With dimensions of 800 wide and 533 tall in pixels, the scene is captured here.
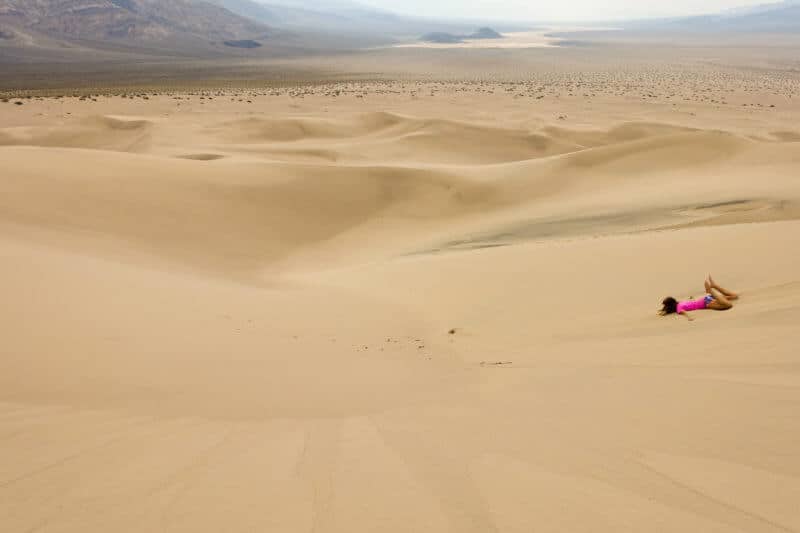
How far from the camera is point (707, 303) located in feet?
18.3

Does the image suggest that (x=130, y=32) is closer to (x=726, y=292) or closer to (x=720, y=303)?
(x=726, y=292)

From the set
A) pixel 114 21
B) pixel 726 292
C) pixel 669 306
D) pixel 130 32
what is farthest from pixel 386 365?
pixel 114 21

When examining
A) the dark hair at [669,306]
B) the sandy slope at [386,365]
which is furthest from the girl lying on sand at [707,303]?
the sandy slope at [386,365]

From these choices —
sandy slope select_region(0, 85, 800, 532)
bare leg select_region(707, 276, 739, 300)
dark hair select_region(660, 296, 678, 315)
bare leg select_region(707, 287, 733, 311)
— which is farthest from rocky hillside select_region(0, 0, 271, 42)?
bare leg select_region(707, 287, 733, 311)

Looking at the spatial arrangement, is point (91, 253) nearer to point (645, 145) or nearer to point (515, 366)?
point (515, 366)

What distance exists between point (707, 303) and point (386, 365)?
9.74ft

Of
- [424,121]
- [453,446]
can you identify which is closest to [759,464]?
[453,446]

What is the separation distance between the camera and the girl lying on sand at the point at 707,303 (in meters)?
5.51

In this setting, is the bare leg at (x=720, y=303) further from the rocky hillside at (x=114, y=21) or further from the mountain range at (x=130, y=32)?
the rocky hillside at (x=114, y=21)

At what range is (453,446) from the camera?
3.10 meters

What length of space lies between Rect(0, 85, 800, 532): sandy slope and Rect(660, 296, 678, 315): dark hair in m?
0.19

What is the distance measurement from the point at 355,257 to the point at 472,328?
600cm

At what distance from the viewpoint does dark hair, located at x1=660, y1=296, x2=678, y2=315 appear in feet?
18.5

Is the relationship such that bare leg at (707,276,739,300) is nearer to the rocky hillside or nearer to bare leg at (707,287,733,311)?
bare leg at (707,287,733,311)
